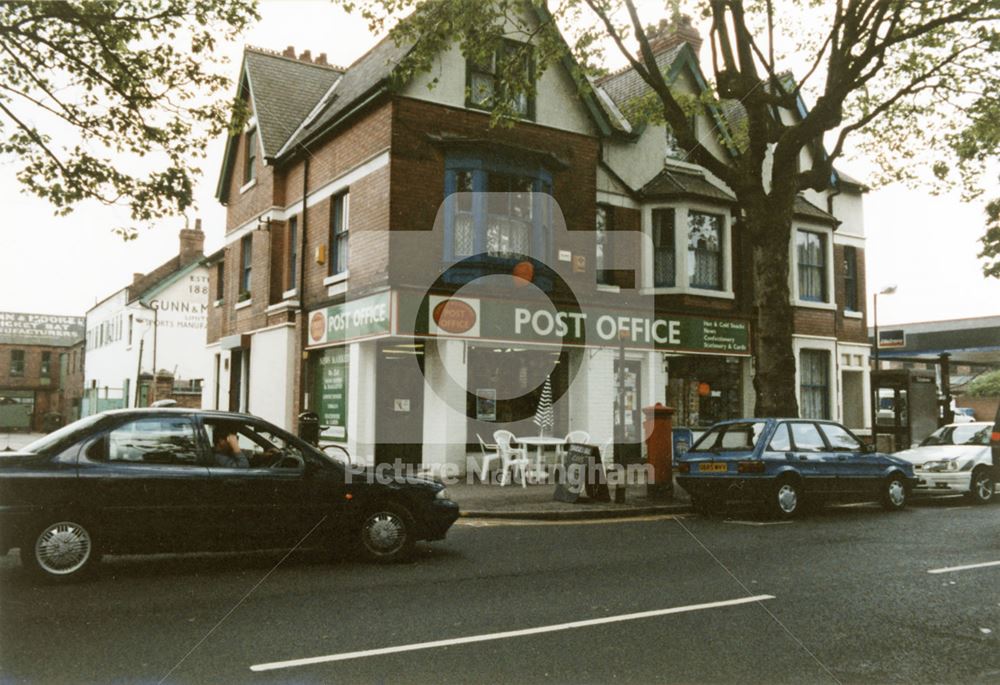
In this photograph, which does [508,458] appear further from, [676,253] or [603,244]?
[676,253]

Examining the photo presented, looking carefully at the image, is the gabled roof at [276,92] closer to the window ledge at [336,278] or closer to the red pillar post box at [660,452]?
the window ledge at [336,278]

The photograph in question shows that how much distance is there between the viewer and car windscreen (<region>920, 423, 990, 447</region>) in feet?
51.1

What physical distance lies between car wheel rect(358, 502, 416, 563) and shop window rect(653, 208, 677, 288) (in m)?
12.8

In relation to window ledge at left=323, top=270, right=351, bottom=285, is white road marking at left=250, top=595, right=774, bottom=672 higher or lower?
lower

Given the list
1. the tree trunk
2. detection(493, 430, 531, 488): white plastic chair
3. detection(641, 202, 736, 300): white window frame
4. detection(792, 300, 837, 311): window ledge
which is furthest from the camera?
detection(792, 300, 837, 311): window ledge

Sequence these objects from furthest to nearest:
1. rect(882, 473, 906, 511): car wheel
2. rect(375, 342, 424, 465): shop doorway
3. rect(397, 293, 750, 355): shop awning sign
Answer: rect(375, 342, 424, 465): shop doorway → rect(397, 293, 750, 355): shop awning sign → rect(882, 473, 906, 511): car wheel

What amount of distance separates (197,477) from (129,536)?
750 millimetres

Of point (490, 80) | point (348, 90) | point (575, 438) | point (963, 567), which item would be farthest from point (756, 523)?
point (348, 90)

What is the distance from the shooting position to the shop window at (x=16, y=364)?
→ 65062mm

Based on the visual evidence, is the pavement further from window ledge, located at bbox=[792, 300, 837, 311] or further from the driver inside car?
window ledge, located at bbox=[792, 300, 837, 311]

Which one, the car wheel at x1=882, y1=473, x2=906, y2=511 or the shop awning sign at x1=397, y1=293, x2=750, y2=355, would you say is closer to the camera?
the car wheel at x1=882, y1=473, x2=906, y2=511

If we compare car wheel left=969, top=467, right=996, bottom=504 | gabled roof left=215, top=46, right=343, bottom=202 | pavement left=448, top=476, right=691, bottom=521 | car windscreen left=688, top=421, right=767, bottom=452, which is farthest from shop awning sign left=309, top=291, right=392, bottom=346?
car wheel left=969, top=467, right=996, bottom=504

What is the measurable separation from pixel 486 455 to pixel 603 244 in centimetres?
637

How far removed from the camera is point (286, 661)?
4.86 metres
